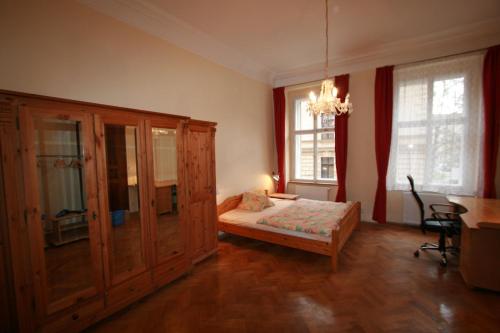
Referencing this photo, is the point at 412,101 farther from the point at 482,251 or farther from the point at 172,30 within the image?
the point at 172,30

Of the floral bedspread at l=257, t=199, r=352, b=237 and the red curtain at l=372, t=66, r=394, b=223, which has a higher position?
the red curtain at l=372, t=66, r=394, b=223

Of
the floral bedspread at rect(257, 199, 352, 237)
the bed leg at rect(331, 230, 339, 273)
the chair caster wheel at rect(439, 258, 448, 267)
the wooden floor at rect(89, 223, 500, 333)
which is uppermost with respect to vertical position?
the floral bedspread at rect(257, 199, 352, 237)

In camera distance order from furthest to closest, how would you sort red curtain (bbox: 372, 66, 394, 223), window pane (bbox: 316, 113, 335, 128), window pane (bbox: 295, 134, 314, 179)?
window pane (bbox: 295, 134, 314, 179)
window pane (bbox: 316, 113, 335, 128)
red curtain (bbox: 372, 66, 394, 223)

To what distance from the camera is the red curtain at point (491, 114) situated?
342 centimetres

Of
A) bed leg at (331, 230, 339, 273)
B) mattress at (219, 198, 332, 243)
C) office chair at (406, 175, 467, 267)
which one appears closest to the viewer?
bed leg at (331, 230, 339, 273)

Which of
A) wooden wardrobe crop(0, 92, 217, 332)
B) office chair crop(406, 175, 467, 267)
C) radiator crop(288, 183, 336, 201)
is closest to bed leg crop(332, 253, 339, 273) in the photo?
office chair crop(406, 175, 467, 267)

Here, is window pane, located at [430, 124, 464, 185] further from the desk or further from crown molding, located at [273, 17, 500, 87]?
the desk

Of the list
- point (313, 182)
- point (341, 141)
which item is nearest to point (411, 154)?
point (341, 141)

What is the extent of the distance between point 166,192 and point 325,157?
3.88 meters

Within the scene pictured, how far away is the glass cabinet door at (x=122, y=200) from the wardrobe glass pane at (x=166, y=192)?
0.18m

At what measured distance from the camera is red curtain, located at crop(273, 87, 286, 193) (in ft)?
17.7

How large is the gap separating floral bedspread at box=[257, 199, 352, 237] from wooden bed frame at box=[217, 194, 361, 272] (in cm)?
11

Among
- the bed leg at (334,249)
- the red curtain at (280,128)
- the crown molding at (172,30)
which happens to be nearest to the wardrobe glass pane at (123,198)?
the crown molding at (172,30)

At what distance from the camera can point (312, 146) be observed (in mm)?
5336
